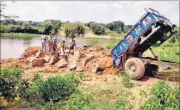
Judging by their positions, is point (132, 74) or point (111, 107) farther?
point (132, 74)

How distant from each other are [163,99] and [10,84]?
459 cm

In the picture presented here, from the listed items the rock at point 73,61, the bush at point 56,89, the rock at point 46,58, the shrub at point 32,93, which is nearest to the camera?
the bush at point 56,89

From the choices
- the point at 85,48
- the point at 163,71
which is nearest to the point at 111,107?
the point at 163,71

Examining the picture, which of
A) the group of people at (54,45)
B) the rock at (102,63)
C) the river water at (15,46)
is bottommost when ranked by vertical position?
the river water at (15,46)

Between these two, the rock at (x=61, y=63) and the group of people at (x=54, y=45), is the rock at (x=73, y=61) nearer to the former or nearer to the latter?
the rock at (x=61, y=63)

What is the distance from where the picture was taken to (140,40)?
15328 millimetres

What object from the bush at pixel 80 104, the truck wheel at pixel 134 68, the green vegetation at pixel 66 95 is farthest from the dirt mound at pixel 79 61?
the bush at pixel 80 104

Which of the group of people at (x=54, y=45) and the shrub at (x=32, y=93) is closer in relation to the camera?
the shrub at (x=32, y=93)

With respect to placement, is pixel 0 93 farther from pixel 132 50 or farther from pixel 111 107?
pixel 132 50

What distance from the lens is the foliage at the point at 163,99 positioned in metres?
9.38

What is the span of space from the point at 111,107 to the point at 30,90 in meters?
2.93

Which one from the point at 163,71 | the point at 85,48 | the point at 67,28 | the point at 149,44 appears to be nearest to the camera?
the point at 149,44

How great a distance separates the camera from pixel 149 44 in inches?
626

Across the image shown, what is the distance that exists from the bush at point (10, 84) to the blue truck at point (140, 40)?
16.6ft
